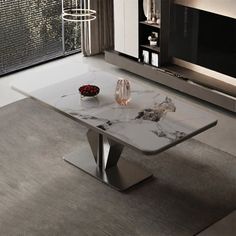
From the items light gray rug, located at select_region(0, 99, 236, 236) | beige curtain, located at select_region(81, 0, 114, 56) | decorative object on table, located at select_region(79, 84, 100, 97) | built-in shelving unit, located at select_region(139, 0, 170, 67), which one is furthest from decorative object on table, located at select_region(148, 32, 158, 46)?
decorative object on table, located at select_region(79, 84, 100, 97)

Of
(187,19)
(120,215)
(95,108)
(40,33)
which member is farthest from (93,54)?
(120,215)

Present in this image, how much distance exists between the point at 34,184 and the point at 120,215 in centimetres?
79

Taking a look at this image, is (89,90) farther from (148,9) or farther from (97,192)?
(148,9)

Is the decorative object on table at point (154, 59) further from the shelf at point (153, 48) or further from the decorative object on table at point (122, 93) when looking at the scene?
the decorative object on table at point (122, 93)

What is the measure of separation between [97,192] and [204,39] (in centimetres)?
222

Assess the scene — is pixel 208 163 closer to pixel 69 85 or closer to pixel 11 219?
pixel 69 85

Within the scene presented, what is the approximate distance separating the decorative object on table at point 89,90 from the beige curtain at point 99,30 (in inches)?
97.8

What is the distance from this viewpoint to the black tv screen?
6.10 m

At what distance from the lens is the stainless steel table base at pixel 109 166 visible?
5.00m

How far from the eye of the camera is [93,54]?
7.70m

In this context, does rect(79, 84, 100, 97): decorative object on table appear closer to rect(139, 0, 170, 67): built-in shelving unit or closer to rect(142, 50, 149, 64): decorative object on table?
rect(139, 0, 170, 67): built-in shelving unit

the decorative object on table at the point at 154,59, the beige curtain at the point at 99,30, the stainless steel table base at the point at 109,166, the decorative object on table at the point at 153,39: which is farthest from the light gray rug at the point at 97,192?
the beige curtain at the point at 99,30

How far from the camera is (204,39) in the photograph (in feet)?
20.8

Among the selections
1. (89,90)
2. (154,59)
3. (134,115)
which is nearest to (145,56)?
(154,59)
